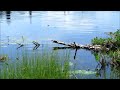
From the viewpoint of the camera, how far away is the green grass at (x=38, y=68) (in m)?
3.08

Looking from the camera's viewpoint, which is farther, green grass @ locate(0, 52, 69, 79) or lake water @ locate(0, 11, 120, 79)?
lake water @ locate(0, 11, 120, 79)

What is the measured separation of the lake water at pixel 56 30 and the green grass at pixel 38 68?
36.1 inches

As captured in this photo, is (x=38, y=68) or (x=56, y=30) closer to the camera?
(x=38, y=68)

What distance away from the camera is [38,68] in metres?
3.13

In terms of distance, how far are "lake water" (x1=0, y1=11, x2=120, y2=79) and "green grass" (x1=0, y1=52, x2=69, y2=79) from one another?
916mm

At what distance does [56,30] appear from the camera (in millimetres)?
8078

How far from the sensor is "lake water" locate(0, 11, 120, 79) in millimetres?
5295

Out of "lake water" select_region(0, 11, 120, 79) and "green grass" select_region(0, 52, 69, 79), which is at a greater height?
"lake water" select_region(0, 11, 120, 79)

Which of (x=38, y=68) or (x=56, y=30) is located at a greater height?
(x=56, y=30)

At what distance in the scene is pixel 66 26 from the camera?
9.38 metres

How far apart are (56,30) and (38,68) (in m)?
4.99
